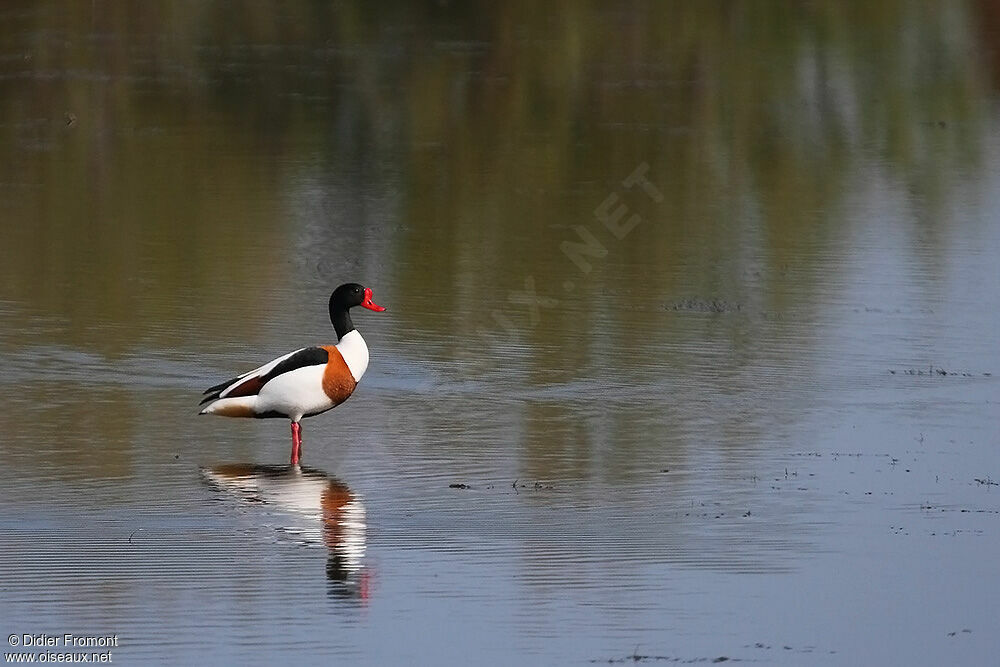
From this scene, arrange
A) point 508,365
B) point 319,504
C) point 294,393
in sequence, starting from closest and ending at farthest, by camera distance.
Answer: point 319,504
point 294,393
point 508,365

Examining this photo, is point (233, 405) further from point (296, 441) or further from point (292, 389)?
point (296, 441)

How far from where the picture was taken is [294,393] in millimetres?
11750

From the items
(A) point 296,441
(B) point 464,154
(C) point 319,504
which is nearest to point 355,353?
(A) point 296,441

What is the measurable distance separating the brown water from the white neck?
0.39 m

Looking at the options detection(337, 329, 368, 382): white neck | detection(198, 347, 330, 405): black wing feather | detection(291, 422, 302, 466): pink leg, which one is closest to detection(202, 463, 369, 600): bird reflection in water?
detection(291, 422, 302, 466): pink leg

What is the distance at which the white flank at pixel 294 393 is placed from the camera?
11.7m

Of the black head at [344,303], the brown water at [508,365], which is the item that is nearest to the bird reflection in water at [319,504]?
the brown water at [508,365]

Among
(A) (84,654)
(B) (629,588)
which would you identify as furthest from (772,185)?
(A) (84,654)

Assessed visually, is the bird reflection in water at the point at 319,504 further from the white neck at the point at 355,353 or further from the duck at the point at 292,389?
the white neck at the point at 355,353

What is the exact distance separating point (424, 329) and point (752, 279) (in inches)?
148

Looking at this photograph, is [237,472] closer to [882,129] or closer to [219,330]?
[219,330]

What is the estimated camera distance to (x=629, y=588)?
8.87 m

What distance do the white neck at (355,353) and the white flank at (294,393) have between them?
11.6 inches

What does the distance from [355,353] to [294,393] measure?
1.88 ft
